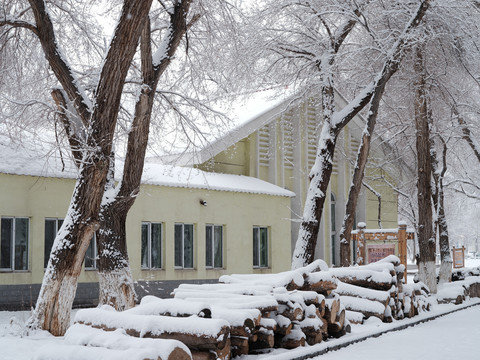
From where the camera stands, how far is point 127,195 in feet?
46.7

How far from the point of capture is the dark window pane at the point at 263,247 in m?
26.1

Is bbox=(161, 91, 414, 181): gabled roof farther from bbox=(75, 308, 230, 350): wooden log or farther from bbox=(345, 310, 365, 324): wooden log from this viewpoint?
bbox=(75, 308, 230, 350): wooden log

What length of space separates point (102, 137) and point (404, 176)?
26570 mm

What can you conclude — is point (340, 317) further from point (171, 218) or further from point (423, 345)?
point (171, 218)

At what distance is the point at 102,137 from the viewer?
40.1 feet

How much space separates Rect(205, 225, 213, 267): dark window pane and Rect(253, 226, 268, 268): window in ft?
7.37

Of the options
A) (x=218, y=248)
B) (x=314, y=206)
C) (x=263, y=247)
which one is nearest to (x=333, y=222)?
(x=263, y=247)

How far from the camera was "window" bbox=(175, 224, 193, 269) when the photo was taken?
75.0ft

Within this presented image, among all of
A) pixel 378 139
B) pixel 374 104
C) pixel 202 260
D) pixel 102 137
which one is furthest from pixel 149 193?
pixel 378 139

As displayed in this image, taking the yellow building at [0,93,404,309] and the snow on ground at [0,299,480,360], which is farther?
the yellow building at [0,93,404,309]

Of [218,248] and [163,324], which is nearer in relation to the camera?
[163,324]

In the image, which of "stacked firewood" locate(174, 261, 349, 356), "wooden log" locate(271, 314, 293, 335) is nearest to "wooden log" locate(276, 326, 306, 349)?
"stacked firewood" locate(174, 261, 349, 356)

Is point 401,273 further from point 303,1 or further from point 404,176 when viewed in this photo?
point 404,176

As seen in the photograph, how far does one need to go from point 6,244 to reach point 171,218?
5779 mm
